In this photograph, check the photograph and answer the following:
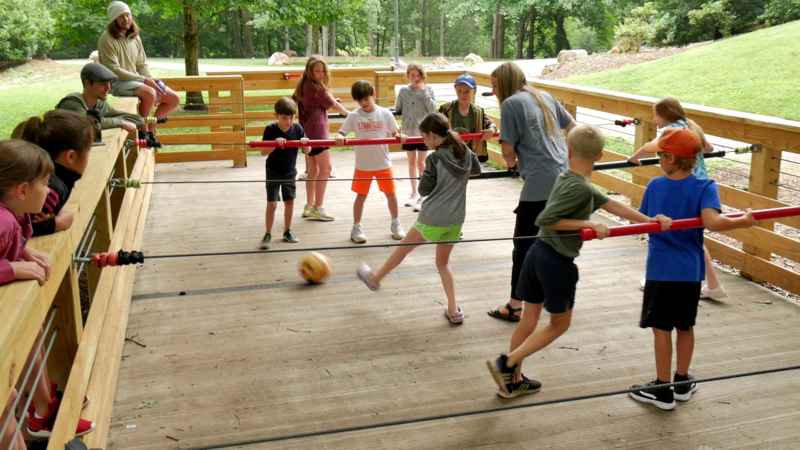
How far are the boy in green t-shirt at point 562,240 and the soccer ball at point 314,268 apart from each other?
219 cm

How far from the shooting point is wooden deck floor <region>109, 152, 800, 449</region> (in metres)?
3.72

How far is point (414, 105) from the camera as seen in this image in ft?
25.8

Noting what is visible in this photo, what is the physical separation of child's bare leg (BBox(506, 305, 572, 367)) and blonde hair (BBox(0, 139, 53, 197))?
2.37m

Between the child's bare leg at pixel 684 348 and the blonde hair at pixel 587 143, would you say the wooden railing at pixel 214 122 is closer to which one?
the blonde hair at pixel 587 143

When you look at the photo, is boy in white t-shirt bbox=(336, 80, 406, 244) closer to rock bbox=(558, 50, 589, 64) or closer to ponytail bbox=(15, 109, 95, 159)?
ponytail bbox=(15, 109, 95, 159)

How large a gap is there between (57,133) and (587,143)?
92.0 inches

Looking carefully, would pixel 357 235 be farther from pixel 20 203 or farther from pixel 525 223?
pixel 20 203

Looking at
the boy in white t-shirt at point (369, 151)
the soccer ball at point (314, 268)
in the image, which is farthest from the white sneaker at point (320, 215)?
the soccer ball at point (314, 268)

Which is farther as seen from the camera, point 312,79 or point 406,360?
point 312,79

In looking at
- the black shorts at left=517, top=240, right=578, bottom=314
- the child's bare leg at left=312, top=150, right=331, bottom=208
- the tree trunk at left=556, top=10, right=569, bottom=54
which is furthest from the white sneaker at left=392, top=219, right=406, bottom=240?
the tree trunk at left=556, top=10, right=569, bottom=54

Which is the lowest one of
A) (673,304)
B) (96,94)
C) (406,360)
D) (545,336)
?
(406,360)

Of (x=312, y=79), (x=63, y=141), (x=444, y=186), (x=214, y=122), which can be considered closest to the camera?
(x=63, y=141)

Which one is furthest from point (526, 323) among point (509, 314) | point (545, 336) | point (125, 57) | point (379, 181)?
point (125, 57)

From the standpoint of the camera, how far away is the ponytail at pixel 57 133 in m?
3.10
